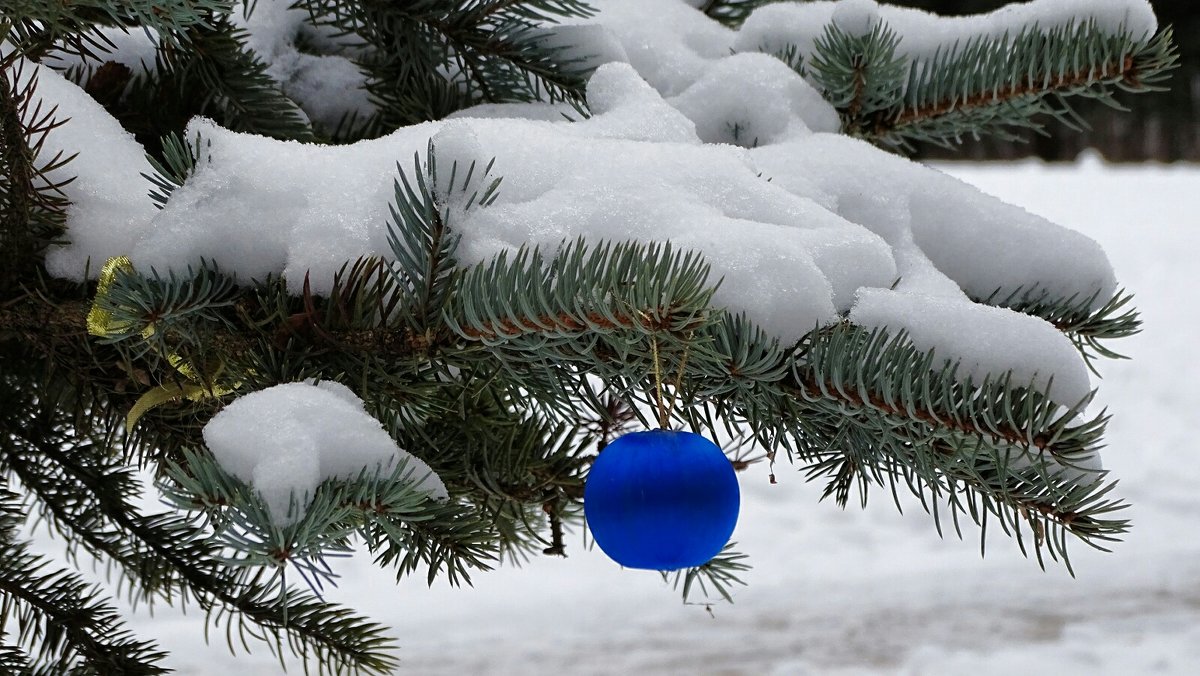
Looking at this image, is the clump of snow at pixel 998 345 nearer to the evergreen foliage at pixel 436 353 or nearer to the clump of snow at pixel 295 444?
the evergreen foliage at pixel 436 353

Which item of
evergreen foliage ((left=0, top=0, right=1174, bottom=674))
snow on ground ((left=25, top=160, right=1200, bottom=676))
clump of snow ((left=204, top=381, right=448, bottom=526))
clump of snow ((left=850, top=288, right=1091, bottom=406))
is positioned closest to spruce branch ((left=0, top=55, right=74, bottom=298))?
evergreen foliage ((left=0, top=0, right=1174, bottom=674))

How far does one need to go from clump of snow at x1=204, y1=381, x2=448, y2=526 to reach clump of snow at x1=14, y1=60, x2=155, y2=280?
0.20m

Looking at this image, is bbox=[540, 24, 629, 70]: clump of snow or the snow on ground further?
the snow on ground

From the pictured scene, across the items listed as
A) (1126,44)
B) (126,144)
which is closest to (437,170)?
(126,144)

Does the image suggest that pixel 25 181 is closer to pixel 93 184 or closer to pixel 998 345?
pixel 93 184

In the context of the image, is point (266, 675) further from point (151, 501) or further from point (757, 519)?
point (757, 519)

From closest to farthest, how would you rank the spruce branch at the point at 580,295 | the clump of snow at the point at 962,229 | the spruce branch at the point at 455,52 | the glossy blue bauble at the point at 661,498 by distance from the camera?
the spruce branch at the point at 580,295 → the glossy blue bauble at the point at 661,498 → the clump of snow at the point at 962,229 → the spruce branch at the point at 455,52

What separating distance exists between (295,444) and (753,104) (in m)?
0.51

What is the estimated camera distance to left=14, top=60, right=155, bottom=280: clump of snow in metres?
0.70

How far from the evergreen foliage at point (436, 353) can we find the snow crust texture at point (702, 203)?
2 cm

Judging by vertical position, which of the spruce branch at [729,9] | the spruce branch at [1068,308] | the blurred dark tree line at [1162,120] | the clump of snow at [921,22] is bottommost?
the spruce branch at [1068,308]

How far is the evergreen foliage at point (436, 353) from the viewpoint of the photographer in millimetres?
559

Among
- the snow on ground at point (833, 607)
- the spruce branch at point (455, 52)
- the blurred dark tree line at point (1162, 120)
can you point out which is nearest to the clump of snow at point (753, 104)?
the spruce branch at point (455, 52)

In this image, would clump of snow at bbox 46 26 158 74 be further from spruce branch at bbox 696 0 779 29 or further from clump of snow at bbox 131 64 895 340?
spruce branch at bbox 696 0 779 29
